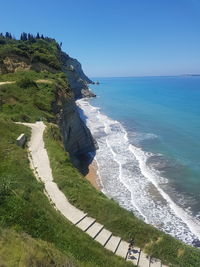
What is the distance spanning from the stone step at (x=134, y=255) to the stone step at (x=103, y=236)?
1401mm

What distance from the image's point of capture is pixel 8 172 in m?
18.7

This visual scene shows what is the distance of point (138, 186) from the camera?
33125 mm

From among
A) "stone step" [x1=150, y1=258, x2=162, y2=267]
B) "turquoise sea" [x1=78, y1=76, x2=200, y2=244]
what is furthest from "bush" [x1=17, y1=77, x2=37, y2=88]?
"stone step" [x1=150, y1=258, x2=162, y2=267]

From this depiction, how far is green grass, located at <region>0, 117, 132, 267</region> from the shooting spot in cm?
1387

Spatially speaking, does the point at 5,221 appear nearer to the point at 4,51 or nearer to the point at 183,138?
the point at 183,138

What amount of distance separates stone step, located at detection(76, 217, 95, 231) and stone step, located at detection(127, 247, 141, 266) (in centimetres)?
262

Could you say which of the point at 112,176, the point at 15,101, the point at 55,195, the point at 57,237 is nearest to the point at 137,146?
the point at 112,176

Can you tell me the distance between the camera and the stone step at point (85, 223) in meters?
16.4

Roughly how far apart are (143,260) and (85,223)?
3590mm

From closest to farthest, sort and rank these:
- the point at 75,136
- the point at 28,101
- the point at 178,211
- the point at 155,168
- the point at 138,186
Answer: the point at 178,211 < the point at 138,186 < the point at 28,101 < the point at 155,168 < the point at 75,136

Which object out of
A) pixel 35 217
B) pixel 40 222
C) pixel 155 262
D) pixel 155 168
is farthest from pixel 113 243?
pixel 155 168

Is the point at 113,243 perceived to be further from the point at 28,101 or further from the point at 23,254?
the point at 28,101

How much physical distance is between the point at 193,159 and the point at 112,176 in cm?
1247

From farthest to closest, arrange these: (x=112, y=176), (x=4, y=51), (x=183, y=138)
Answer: (x=4, y=51), (x=183, y=138), (x=112, y=176)
